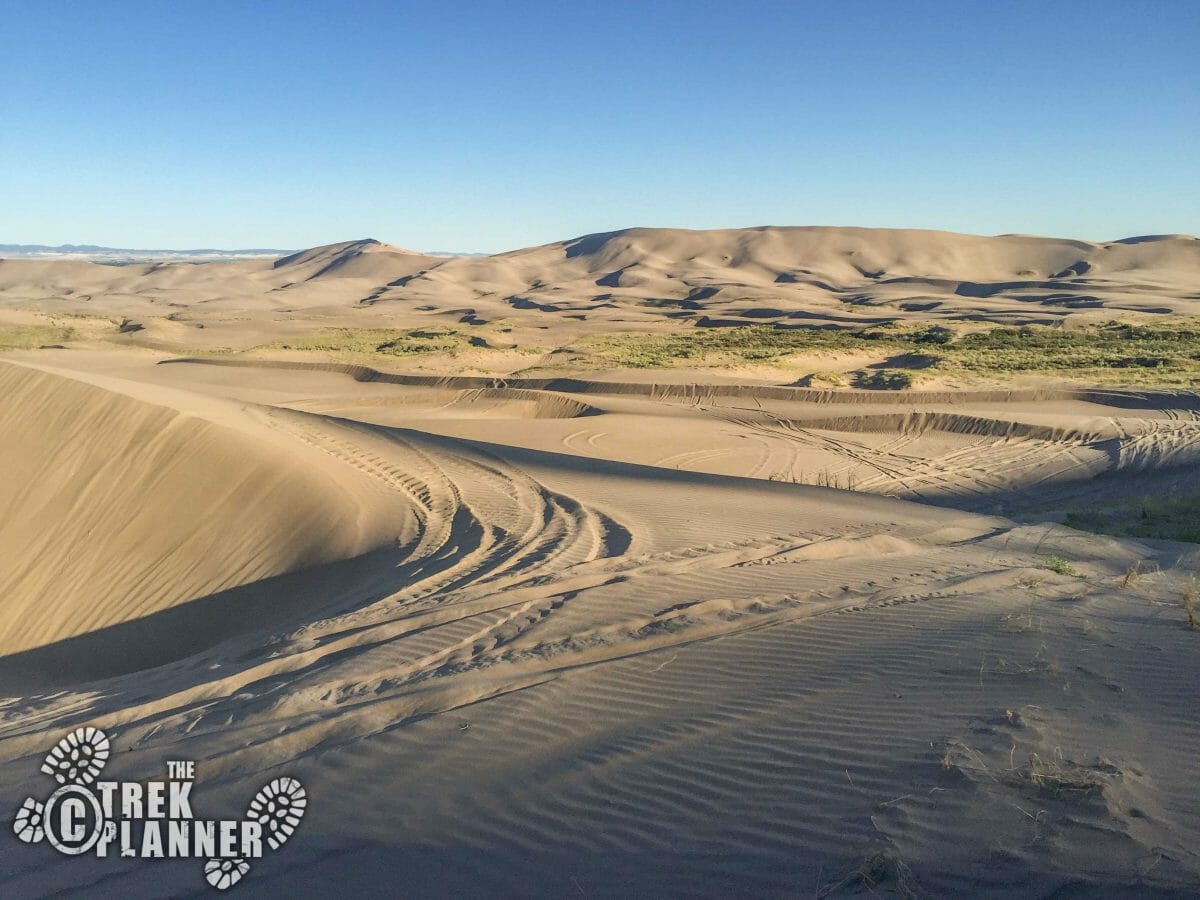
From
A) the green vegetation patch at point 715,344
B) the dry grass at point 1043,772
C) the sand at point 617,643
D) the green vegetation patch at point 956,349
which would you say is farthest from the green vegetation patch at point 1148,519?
the green vegetation patch at point 715,344

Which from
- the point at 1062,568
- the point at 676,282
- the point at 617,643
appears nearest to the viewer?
the point at 617,643

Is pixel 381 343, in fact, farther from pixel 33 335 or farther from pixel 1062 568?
pixel 1062 568

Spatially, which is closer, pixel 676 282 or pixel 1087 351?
pixel 1087 351

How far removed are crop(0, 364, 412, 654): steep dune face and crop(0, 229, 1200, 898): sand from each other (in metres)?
0.06

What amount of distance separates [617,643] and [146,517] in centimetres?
792

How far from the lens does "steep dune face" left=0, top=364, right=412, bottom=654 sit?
938cm

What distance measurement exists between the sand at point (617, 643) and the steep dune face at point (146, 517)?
6 centimetres

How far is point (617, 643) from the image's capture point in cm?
579

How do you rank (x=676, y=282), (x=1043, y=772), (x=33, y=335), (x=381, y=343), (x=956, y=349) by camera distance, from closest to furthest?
(x=1043, y=772)
(x=956, y=349)
(x=381, y=343)
(x=33, y=335)
(x=676, y=282)

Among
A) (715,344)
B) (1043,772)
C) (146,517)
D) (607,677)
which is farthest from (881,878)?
(715,344)

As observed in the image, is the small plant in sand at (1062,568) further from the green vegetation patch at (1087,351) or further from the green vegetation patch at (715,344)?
the green vegetation patch at (715,344)

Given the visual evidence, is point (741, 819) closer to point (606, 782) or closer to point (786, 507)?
point (606, 782)

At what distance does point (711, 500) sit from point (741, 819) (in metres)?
8.31

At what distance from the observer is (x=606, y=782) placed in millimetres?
3799
